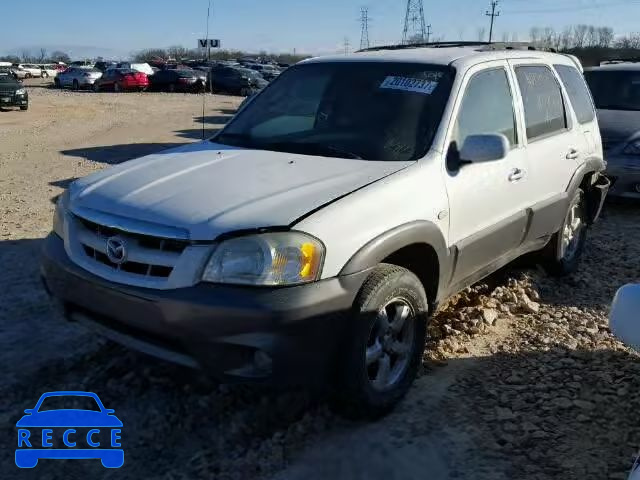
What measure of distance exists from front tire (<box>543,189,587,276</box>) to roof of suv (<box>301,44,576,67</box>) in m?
1.38

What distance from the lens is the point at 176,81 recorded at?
36.4m

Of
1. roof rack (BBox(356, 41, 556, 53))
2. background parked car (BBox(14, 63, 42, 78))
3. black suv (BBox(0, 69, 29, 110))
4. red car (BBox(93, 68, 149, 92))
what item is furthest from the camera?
background parked car (BBox(14, 63, 42, 78))

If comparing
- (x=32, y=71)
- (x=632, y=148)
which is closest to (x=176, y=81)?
(x=32, y=71)

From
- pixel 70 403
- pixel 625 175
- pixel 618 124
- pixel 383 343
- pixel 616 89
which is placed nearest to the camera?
pixel 383 343

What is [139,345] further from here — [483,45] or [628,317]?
[483,45]

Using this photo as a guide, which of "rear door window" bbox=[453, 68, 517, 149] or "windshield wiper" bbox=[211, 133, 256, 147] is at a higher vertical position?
"rear door window" bbox=[453, 68, 517, 149]

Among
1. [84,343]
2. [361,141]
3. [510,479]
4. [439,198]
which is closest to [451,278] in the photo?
[439,198]

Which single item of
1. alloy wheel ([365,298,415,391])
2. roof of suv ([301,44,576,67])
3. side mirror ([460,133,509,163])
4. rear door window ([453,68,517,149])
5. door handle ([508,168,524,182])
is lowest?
alloy wheel ([365,298,415,391])

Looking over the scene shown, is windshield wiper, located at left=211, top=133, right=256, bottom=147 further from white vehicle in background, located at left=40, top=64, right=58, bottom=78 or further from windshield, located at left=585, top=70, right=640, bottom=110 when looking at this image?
white vehicle in background, located at left=40, top=64, right=58, bottom=78

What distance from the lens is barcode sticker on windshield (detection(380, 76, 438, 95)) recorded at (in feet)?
12.6

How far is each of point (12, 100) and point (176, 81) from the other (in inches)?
594

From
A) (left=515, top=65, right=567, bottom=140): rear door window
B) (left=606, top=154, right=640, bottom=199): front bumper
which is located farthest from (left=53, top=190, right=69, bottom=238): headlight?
(left=606, top=154, right=640, bottom=199): front bumper

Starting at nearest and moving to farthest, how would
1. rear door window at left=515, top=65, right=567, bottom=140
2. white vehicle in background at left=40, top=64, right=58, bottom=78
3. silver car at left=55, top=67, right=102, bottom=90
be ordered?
rear door window at left=515, top=65, right=567, bottom=140
silver car at left=55, top=67, right=102, bottom=90
white vehicle in background at left=40, top=64, right=58, bottom=78

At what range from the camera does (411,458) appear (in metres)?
2.97
